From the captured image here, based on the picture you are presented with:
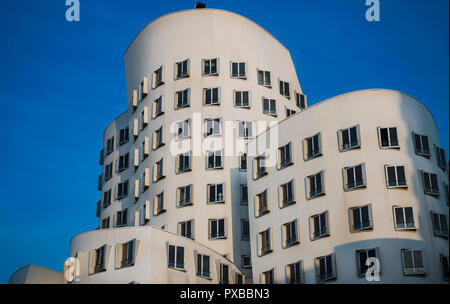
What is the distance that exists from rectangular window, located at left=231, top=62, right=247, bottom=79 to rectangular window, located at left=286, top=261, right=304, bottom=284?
2228 cm

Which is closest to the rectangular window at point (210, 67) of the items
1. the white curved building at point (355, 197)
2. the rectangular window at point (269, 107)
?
the rectangular window at point (269, 107)

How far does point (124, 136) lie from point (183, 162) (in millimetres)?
11979

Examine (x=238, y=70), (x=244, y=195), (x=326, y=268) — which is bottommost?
(x=326, y=268)

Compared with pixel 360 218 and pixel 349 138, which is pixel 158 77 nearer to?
pixel 349 138

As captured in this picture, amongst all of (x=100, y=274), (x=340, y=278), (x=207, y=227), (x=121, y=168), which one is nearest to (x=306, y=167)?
(x=340, y=278)

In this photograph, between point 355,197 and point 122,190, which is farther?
point 122,190

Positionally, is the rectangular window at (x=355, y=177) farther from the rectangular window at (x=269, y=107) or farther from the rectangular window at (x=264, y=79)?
the rectangular window at (x=264, y=79)

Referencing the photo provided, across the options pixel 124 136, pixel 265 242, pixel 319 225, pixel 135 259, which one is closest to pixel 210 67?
pixel 124 136

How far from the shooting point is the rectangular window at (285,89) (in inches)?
2590

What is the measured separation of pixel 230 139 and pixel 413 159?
61.9ft

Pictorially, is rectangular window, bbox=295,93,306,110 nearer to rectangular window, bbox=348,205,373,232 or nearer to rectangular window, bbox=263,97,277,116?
rectangular window, bbox=263,97,277,116

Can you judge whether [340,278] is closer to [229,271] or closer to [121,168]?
[229,271]

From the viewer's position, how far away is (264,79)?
6450 cm
